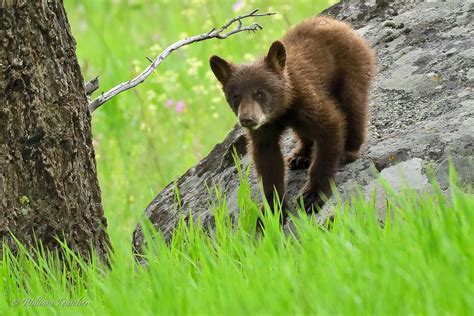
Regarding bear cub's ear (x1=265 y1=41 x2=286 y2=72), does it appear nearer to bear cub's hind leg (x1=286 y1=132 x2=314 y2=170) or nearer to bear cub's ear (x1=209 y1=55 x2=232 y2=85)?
bear cub's ear (x1=209 y1=55 x2=232 y2=85)

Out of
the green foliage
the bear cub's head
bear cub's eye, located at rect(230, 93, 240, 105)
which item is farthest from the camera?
the green foliage

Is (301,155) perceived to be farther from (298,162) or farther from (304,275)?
(304,275)

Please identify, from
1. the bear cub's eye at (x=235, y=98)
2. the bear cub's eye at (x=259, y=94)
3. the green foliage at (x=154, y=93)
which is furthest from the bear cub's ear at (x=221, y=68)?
the green foliage at (x=154, y=93)

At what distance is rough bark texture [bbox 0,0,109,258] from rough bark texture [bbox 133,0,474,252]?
0.91m

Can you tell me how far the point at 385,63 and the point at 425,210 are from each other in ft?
7.43

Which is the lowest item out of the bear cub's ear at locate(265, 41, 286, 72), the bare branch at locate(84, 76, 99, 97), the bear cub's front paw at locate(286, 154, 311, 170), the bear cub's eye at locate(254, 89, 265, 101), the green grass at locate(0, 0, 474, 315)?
the bear cub's front paw at locate(286, 154, 311, 170)

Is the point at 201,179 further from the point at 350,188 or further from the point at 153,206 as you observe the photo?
the point at 350,188

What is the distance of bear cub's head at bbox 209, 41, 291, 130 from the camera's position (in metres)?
5.91

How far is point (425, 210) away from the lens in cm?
431

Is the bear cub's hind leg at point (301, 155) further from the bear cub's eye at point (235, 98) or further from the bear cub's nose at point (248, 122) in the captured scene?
the bear cub's nose at point (248, 122)

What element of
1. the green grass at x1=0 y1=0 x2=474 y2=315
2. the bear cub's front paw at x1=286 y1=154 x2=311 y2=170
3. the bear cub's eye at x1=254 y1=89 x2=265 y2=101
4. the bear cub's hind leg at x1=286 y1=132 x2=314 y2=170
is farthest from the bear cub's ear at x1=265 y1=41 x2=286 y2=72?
the green grass at x1=0 y1=0 x2=474 y2=315

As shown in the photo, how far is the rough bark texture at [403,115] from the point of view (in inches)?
210

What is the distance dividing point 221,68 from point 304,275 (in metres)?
2.46

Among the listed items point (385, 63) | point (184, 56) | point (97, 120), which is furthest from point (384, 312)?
point (184, 56)
